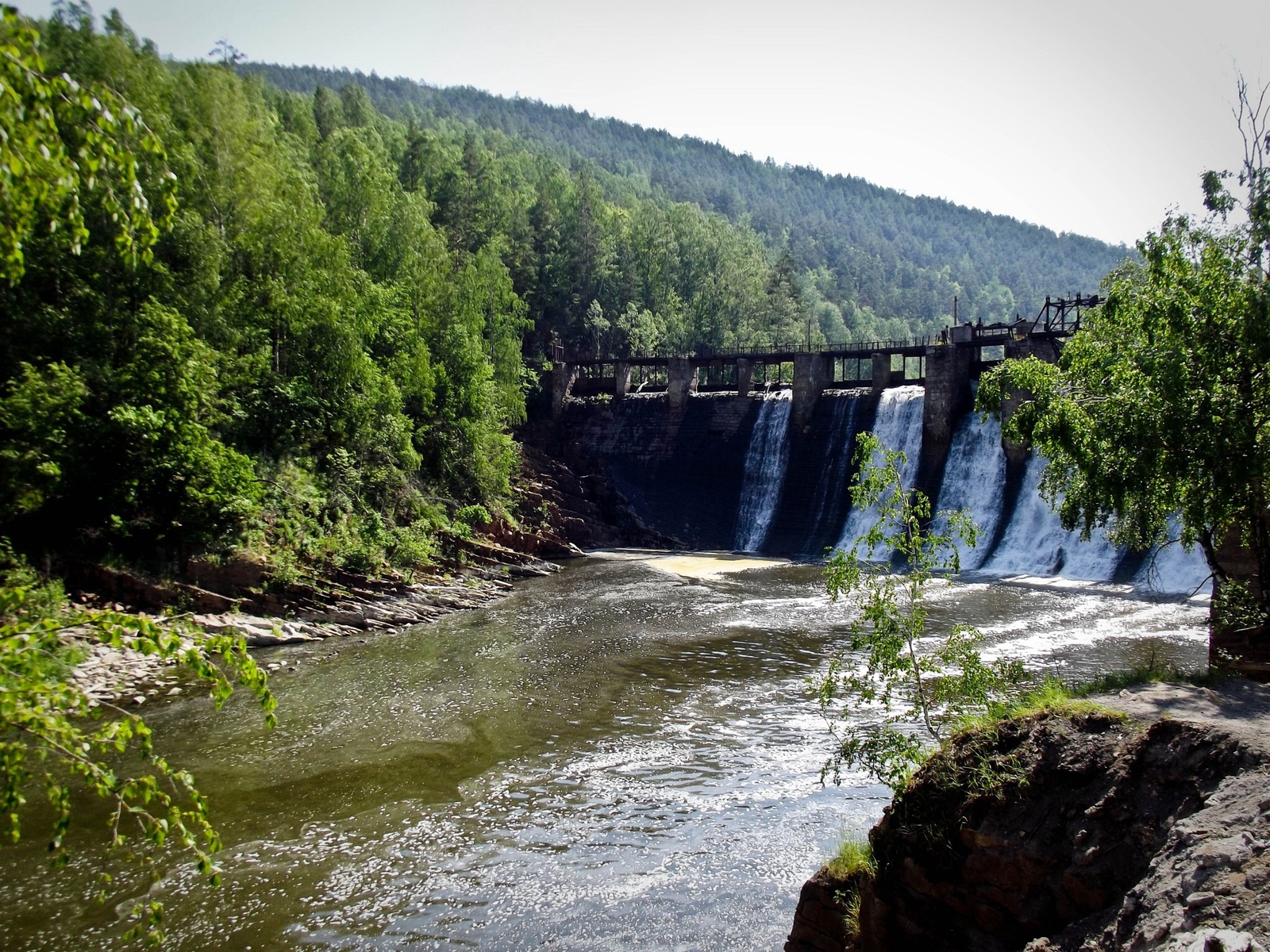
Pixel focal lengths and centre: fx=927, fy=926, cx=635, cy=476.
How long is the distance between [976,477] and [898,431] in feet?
16.3

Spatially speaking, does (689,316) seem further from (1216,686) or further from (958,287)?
(958,287)

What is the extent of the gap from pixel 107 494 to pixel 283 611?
18.1 ft

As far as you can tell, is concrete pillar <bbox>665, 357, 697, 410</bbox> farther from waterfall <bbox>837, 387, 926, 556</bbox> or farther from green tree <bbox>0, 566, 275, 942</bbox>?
green tree <bbox>0, 566, 275, 942</bbox>

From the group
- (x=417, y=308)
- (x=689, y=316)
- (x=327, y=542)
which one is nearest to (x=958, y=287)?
(x=689, y=316)

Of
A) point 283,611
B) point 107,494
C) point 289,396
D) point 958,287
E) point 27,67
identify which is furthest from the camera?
point 958,287

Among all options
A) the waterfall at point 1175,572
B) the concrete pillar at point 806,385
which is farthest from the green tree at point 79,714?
the concrete pillar at point 806,385

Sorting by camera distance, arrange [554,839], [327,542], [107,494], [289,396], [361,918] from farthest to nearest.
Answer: [289,396], [327,542], [107,494], [554,839], [361,918]

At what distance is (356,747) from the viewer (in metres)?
16.8

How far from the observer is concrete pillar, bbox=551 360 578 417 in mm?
59344

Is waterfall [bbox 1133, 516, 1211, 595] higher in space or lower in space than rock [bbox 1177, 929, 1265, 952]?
lower

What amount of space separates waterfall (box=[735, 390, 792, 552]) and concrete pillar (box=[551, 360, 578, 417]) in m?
13.8

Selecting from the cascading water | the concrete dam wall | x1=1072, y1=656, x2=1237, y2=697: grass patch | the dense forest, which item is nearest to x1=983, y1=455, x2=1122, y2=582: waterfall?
the concrete dam wall

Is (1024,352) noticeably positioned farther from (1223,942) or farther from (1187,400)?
(1223,942)

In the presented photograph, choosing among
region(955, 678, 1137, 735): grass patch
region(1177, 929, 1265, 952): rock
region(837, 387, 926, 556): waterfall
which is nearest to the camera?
region(1177, 929, 1265, 952): rock
